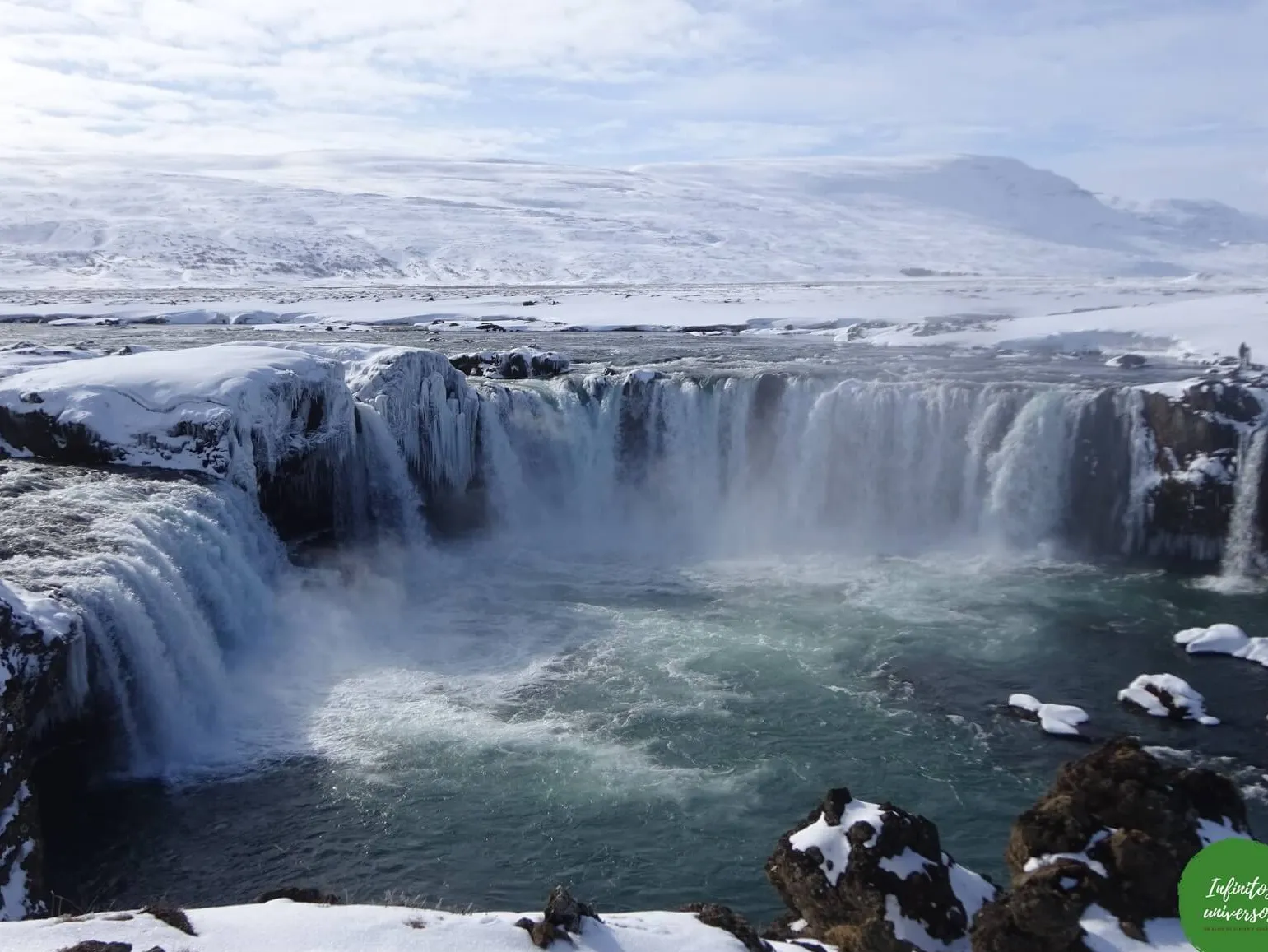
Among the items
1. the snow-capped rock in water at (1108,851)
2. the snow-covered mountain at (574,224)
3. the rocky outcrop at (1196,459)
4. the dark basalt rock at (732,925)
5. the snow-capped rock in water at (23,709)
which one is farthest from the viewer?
the snow-covered mountain at (574,224)

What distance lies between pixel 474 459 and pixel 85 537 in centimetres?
1155

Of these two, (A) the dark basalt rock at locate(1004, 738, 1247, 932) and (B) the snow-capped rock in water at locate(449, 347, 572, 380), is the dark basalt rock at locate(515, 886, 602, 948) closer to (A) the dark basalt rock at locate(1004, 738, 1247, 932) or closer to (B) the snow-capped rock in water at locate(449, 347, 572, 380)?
(A) the dark basalt rock at locate(1004, 738, 1247, 932)

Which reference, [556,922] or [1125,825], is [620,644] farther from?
[556,922]

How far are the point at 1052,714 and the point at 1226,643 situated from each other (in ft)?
14.9

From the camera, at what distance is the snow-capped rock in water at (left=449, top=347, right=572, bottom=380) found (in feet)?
97.4

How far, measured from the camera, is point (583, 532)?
25672mm

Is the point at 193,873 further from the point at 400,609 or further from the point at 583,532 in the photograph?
the point at 583,532

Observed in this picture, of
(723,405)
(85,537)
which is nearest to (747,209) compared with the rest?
(723,405)

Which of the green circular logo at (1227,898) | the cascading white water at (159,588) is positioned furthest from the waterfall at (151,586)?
the green circular logo at (1227,898)

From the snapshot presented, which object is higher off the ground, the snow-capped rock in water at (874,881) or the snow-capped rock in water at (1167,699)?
the snow-capped rock in water at (874,881)

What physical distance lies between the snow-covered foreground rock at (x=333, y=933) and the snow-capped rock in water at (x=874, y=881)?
1132 mm

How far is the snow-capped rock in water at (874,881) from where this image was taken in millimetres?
7895

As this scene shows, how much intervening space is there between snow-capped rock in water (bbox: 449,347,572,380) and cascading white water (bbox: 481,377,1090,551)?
2.88 meters

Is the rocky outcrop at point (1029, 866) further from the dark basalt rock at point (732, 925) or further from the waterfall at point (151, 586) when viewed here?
the waterfall at point (151, 586)
